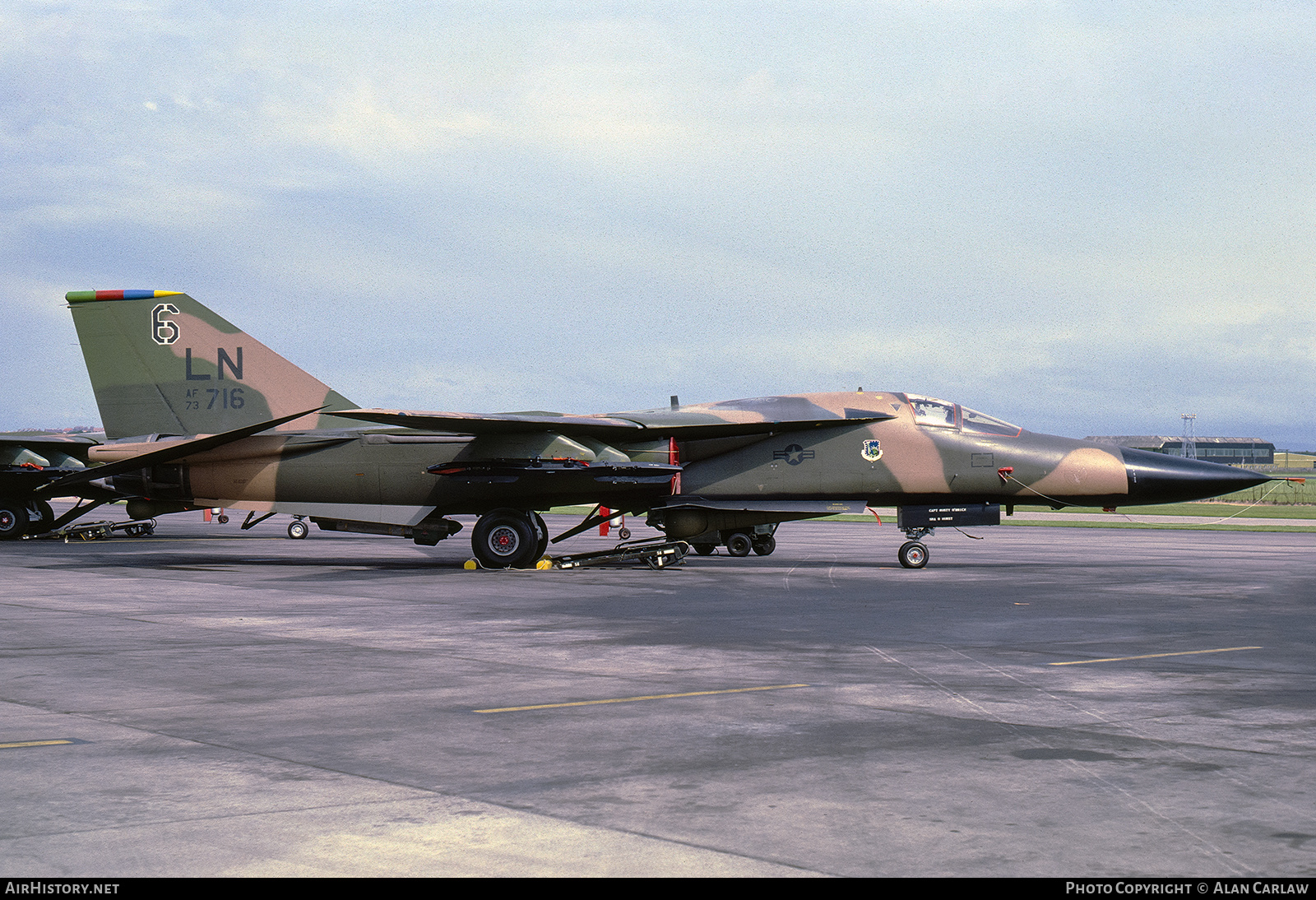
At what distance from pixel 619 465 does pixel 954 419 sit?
6.32m

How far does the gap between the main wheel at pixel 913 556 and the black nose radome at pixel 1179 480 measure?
3935 millimetres

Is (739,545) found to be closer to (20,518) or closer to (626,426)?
(626,426)

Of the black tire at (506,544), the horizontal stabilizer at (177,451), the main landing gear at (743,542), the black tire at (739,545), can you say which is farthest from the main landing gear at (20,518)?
the black tire at (739,545)

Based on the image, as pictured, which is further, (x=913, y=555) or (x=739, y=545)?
(x=739, y=545)

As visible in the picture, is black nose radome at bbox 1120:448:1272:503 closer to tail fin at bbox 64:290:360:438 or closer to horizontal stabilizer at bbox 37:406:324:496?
tail fin at bbox 64:290:360:438

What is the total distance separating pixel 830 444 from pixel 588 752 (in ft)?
51.8

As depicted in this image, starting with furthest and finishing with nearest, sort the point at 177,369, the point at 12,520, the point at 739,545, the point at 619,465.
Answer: the point at 12,520 → the point at 739,545 → the point at 177,369 → the point at 619,465

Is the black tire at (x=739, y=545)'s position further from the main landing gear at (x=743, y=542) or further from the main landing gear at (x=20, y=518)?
the main landing gear at (x=20, y=518)

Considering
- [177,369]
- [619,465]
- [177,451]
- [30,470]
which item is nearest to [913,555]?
[619,465]

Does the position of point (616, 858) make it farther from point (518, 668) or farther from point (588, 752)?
point (518, 668)

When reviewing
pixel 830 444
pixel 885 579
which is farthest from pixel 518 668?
pixel 830 444

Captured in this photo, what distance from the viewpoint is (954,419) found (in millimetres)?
21828

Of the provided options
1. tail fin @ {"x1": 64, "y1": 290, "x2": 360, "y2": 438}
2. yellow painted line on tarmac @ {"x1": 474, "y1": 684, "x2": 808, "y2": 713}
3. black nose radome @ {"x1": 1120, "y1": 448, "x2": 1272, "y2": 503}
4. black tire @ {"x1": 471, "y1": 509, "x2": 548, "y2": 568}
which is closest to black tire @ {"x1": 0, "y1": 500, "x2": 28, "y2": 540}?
tail fin @ {"x1": 64, "y1": 290, "x2": 360, "y2": 438}
